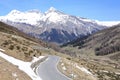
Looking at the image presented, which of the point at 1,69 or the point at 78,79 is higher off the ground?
the point at 1,69

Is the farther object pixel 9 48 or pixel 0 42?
pixel 0 42

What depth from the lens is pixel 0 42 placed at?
5928 centimetres

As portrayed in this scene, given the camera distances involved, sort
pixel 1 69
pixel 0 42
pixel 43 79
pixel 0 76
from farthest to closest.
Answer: pixel 0 42, pixel 43 79, pixel 1 69, pixel 0 76

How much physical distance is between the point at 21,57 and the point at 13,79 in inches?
825

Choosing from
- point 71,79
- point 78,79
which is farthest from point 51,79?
point 78,79

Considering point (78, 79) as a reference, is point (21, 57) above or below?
above

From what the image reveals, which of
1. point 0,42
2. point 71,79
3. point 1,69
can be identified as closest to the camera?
point 1,69

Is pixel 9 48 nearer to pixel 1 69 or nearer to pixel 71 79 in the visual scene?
pixel 71 79

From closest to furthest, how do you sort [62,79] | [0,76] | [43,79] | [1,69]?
[0,76], [1,69], [43,79], [62,79]

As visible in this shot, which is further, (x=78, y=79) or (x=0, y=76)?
(x=78, y=79)

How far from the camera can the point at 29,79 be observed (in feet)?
114

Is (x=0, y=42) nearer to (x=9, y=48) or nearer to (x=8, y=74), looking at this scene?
(x=9, y=48)

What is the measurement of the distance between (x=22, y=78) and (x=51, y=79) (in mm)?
10843

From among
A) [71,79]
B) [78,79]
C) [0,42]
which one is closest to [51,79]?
[71,79]
